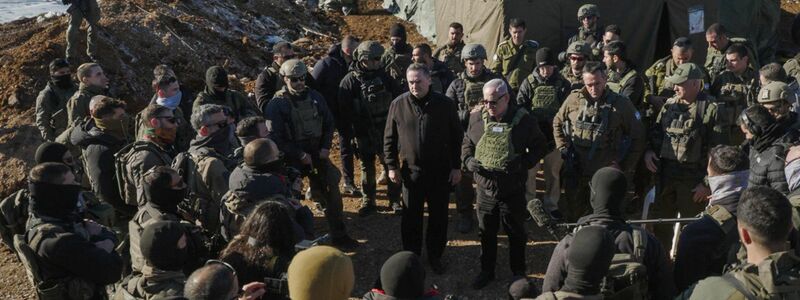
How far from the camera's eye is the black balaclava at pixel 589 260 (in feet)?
11.9

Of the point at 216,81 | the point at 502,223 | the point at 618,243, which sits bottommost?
the point at 502,223

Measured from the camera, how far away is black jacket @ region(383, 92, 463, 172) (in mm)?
6840

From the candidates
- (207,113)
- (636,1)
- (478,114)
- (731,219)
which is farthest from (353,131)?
(636,1)

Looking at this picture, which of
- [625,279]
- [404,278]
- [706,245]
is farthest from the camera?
[706,245]

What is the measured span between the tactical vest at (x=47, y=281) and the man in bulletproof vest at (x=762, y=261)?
3501 mm

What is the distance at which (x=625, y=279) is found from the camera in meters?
3.83

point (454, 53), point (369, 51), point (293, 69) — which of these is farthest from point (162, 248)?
point (454, 53)

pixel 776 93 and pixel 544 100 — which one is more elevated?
pixel 776 93

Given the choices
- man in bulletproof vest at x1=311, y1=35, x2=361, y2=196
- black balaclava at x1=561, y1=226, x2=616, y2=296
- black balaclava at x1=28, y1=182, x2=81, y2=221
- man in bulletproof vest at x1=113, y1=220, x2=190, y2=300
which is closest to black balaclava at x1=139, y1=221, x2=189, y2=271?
man in bulletproof vest at x1=113, y1=220, x2=190, y2=300

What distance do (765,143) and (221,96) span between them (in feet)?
16.8

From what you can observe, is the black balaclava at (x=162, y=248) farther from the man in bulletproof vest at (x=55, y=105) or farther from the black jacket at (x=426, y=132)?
the man in bulletproof vest at (x=55, y=105)

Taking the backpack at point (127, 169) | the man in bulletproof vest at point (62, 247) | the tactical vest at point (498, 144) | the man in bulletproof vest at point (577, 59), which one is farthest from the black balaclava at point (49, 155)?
the man in bulletproof vest at point (577, 59)

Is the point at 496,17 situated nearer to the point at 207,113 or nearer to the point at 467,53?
the point at 467,53

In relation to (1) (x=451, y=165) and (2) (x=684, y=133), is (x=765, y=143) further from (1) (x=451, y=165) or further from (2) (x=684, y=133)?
(1) (x=451, y=165)
